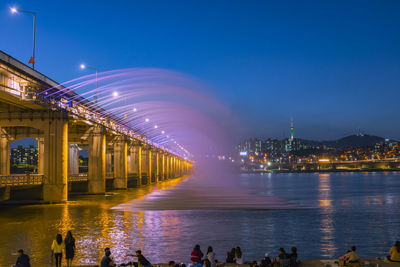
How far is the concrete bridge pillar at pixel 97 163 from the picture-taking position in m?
66.3

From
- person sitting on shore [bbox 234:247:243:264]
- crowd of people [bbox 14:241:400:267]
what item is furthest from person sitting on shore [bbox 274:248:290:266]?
person sitting on shore [bbox 234:247:243:264]

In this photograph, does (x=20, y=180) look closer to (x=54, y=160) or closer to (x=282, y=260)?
(x=54, y=160)

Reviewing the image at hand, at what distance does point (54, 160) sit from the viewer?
50250mm

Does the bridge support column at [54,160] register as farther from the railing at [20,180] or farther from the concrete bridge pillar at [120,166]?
the concrete bridge pillar at [120,166]

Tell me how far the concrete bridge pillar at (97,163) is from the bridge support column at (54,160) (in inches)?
604

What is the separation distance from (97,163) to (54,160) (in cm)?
1617

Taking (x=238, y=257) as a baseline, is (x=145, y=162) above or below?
above

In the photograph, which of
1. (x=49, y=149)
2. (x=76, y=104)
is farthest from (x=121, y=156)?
(x=49, y=149)

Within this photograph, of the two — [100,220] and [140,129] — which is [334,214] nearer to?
[100,220]

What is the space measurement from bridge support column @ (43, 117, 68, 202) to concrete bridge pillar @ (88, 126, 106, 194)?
15347 millimetres

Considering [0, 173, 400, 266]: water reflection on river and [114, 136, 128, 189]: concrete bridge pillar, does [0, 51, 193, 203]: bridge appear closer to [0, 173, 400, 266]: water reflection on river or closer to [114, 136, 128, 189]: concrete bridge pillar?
[0, 173, 400, 266]: water reflection on river

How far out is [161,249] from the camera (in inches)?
888

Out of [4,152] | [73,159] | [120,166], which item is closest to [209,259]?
[4,152]

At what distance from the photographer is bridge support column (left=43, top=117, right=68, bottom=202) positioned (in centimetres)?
5022
